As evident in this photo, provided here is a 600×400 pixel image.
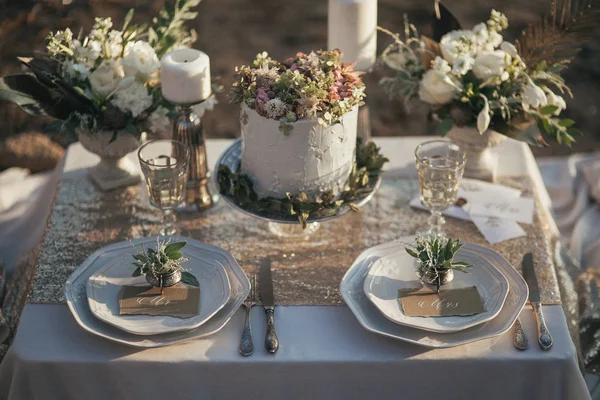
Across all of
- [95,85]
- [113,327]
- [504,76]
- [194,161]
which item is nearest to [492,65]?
[504,76]

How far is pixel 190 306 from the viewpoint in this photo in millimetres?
1699

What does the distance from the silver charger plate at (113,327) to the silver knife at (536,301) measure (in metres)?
0.67

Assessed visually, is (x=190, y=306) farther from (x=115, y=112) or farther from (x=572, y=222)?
(x=572, y=222)

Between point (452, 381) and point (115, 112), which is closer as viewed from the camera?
point (452, 381)

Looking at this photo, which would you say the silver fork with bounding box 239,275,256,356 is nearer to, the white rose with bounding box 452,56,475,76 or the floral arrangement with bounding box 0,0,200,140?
the floral arrangement with bounding box 0,0,200,140

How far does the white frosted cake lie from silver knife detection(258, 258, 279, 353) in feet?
0.63

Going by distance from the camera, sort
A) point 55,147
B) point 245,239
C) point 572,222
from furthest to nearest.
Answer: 1. point 55,147
2. point 572,222
3. point 245,239

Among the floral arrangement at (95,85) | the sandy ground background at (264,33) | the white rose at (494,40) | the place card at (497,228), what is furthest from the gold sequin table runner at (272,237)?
the sandy ground background at (264,33)

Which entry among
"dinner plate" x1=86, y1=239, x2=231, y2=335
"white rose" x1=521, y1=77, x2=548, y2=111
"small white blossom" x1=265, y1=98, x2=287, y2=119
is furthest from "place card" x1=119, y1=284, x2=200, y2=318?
"white rose" x1=521, y1=77, x2=548, y2=111

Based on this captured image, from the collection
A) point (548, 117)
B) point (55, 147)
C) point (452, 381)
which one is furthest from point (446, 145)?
point (55, 147)

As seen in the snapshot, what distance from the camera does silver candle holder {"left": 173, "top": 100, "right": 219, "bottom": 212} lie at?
2070 millimetres

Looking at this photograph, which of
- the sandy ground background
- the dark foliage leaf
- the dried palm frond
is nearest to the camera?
the dried palm frond

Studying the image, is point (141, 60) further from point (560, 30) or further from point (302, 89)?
point (560, 30)

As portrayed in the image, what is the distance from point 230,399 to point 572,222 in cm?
180
